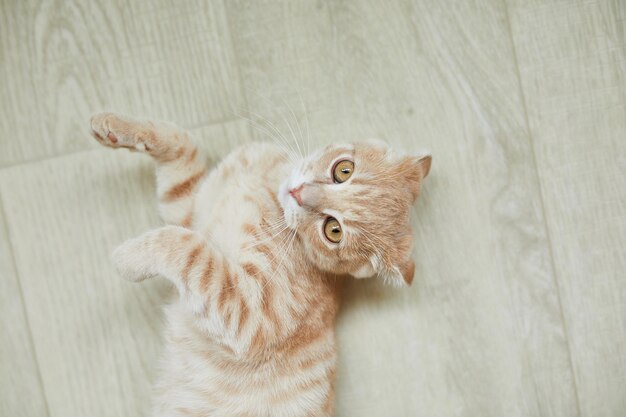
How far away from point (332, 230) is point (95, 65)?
3.42 feet

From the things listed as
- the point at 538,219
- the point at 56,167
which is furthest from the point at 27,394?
the point at 538,219

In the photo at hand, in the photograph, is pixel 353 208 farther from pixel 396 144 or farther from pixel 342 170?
pixel 396 144

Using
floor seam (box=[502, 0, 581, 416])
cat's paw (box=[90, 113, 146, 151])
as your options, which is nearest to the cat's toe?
cat's paw (box=[90, 113, 146, 151])

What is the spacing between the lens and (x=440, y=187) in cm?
182

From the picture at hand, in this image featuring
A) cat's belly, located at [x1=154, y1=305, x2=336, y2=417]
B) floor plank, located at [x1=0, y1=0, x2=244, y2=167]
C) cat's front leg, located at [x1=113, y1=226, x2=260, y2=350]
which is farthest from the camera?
floor plank, located at [x1=0, y1=0, x2=244, y2=167]

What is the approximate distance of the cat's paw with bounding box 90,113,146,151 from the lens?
155 centimetres

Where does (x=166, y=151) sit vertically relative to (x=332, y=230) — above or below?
above

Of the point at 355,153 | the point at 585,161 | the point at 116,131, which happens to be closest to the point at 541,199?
the point at 585,161

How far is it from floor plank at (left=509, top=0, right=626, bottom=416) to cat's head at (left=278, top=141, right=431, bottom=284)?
26.0 inches

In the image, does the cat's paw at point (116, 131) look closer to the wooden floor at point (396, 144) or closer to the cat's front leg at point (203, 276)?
the wooden floor at point (396, 144)

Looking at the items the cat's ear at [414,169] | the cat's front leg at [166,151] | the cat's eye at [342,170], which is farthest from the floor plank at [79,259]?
the cat's ear at [414,169]

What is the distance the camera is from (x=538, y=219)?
72.4 inches

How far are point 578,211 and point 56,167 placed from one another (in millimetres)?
1864

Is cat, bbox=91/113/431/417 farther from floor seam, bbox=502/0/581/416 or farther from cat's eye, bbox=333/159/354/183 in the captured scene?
floor seam, bbox=502/0/581/416
